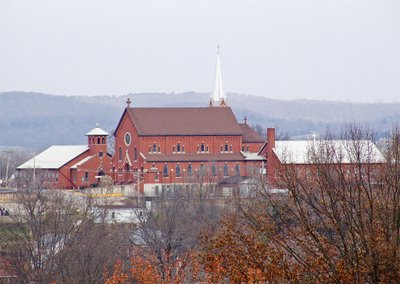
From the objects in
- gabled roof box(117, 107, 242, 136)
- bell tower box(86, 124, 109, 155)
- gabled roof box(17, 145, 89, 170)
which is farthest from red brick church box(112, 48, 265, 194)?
gabled roof box(17, 145, 89, 170)

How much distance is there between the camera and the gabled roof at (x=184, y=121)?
83000mm

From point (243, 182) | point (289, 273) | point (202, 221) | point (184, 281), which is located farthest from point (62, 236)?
point (243, 182)

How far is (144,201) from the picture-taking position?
67562mm

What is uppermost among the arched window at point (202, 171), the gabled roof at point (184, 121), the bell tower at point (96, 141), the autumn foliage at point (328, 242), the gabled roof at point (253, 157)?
the gabled roof at point (184, 121)

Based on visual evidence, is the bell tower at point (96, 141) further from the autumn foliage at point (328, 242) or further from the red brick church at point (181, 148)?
the autumn foliage at point (328, 242)

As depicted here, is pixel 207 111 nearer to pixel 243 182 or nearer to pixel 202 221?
pixel 243 182

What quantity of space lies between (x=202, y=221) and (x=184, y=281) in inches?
900

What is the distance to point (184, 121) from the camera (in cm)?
8475

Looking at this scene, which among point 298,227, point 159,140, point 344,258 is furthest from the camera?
point 159,140

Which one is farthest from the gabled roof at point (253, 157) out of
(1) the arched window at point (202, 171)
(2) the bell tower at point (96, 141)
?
(2) the bell tower at point (96, 141)

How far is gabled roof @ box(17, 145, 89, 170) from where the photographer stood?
83750 millimetres

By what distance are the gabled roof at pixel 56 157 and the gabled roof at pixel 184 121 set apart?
426 cm

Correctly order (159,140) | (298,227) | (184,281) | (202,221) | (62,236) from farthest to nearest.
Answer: (159,140)
(202,221)
(62,236)
(184,281)
(298,227)

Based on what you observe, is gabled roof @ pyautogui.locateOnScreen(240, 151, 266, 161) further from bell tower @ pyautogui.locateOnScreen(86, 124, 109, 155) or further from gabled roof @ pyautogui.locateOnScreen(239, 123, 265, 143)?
bell tower @ pyautogui.locateOnScreen(86, 124, 109, 155)
